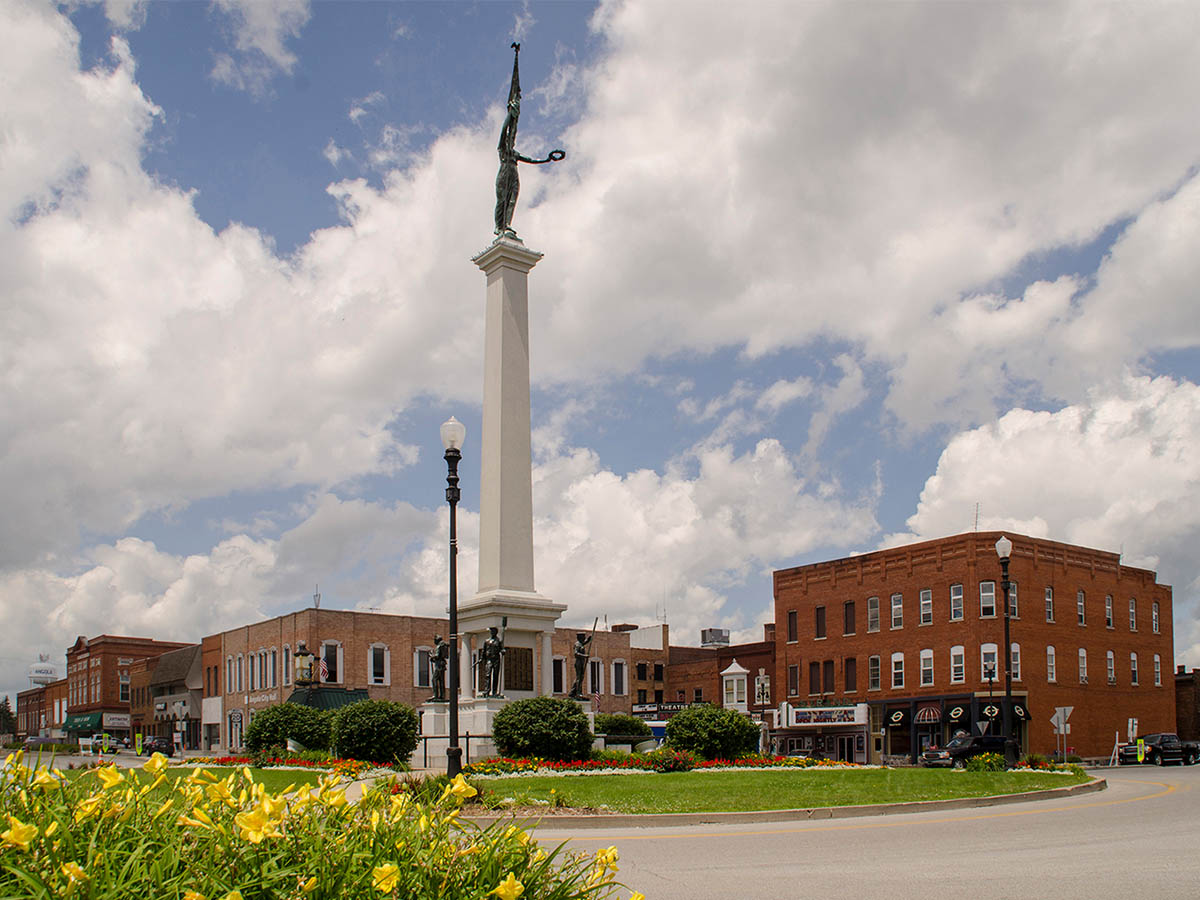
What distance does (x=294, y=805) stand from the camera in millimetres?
5207

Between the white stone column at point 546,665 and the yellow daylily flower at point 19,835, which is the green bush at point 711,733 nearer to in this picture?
the white stone column at point 546,665

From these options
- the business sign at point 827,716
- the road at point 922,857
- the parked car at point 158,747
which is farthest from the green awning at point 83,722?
the road at point 922,857

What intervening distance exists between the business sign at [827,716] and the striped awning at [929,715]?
3.46 metres

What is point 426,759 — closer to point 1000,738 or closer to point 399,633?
point 1000,738

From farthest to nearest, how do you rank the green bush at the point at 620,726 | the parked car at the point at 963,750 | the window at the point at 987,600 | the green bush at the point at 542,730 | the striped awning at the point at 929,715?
the striped awning at the point at 929,715 < the window at the point at 987,600 < the green bush at the point at 620,726 < the parked car at the point at 963,750 < the green bush at the point at 542,730

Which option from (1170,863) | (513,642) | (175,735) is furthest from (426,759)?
(175,735)

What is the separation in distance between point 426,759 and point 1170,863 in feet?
58.0

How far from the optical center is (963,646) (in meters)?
54.8

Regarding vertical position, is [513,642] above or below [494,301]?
below

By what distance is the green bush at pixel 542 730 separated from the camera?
966 inches

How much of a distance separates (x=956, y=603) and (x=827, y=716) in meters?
9.56

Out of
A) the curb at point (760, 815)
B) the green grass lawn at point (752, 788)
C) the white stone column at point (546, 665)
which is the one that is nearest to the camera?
the curb at point (760, 815)

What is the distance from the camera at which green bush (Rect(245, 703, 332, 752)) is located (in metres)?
29.3

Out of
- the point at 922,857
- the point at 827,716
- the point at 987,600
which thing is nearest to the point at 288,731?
the point at 922,857
